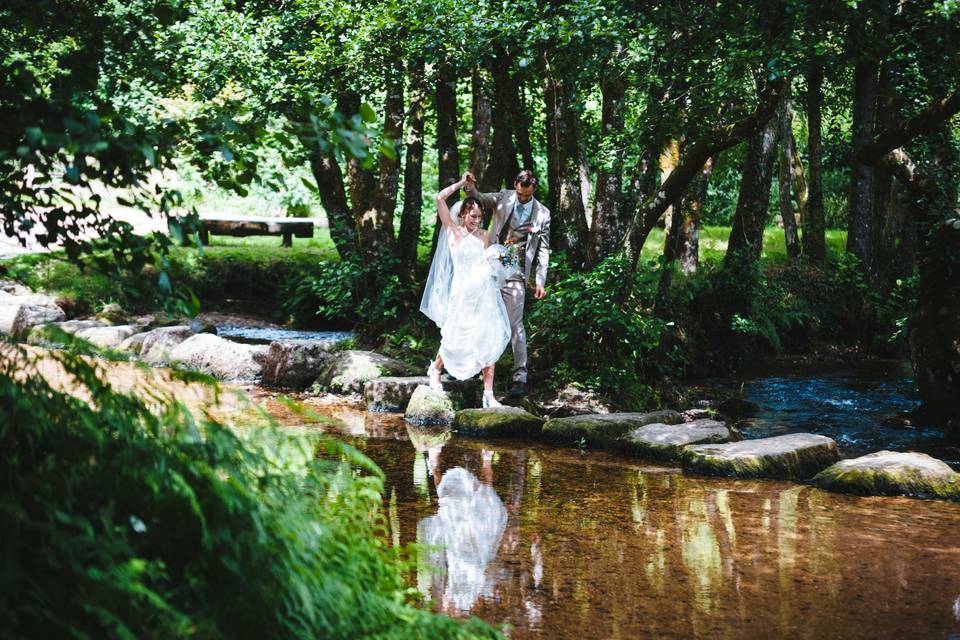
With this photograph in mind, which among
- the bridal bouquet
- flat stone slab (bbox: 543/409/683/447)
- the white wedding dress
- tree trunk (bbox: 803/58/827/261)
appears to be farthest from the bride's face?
tree trunk (bbox: 803/58/827/261)

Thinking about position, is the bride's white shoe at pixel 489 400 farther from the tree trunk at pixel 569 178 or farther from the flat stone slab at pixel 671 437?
the tree trunk at pixel 569 178

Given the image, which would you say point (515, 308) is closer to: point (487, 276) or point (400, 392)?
point (487, 276)

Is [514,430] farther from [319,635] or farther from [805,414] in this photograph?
[319,635]

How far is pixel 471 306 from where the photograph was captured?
34.9ft

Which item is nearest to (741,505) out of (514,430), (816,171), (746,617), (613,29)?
(746,617)

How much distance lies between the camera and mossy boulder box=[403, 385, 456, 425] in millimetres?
10281

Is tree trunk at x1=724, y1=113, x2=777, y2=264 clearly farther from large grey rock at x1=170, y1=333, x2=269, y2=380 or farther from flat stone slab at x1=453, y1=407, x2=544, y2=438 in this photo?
large grey rock at x1=170, y1=333, x2=269, y2=380

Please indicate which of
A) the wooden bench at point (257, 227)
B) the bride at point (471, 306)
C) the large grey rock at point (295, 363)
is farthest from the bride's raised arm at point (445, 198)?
the wooden bench at point (257, 227)

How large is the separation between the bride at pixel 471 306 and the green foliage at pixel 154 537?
23.4ft

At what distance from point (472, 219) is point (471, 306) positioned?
3.24 feet

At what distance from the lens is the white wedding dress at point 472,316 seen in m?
10.5

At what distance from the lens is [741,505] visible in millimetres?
6910

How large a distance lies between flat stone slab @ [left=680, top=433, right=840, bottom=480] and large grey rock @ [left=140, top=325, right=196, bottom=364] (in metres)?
8.30

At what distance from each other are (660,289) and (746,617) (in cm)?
801
